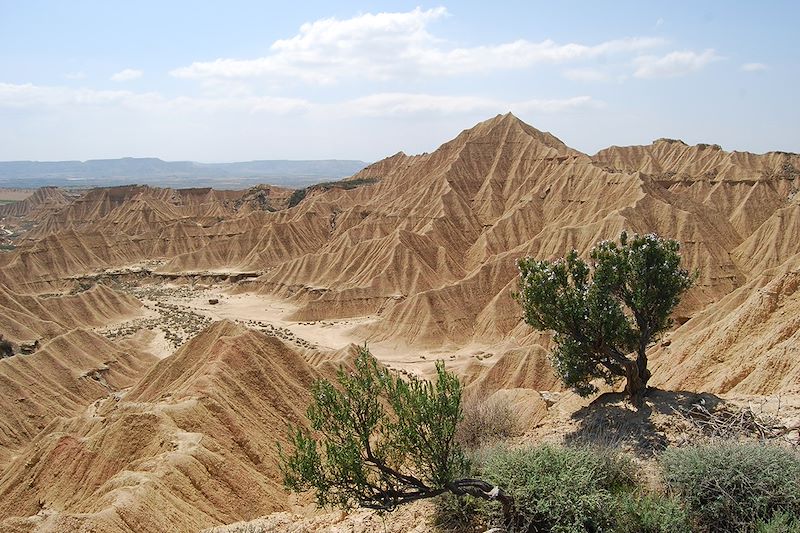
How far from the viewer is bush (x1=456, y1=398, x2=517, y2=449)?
20000mm

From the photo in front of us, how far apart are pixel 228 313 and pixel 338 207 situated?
48.0m

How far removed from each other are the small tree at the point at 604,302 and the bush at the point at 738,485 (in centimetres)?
594

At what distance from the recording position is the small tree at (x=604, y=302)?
18.3 meters

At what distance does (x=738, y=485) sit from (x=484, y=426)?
29.9ft

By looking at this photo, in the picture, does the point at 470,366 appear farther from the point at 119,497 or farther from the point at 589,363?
the point at 119,497

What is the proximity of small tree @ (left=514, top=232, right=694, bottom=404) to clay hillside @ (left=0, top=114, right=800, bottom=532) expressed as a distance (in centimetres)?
335

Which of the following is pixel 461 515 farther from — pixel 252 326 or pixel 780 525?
pixel 252 326

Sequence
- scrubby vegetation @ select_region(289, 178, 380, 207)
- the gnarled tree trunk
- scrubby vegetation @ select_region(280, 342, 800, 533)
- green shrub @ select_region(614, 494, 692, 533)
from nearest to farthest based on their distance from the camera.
Answer: green shrub @ select_region(614, 494, 692, 533) → scrubby vegetation @ select_region(280, 342, 800, 533) → the gnarled tree trunk → scrubby vegetation @ select_region(289, 178, 380, 207)

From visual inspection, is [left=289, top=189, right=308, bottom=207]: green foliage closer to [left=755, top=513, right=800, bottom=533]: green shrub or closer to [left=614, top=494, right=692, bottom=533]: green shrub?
[left=614, top=494, right=692, bottom=533]: green shrub

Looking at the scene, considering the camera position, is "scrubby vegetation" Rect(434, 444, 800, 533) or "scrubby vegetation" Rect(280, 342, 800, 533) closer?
"scrubby vegetation" Rect(434, 444, 800, 533)

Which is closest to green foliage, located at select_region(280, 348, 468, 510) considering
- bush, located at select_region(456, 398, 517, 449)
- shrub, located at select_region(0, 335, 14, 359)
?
bush, located at select_region(456, 398, 517, 449)

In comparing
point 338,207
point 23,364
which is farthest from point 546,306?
point 338,207

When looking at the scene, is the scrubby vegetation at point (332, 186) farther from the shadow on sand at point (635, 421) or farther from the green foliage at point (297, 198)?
the shadow on sand at point (635, 421)

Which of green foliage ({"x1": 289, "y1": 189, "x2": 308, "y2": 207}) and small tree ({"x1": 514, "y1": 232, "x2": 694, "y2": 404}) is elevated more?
green foliage ({"x1": 289, "y1": 189, "x2": 308, "y2": 207})
